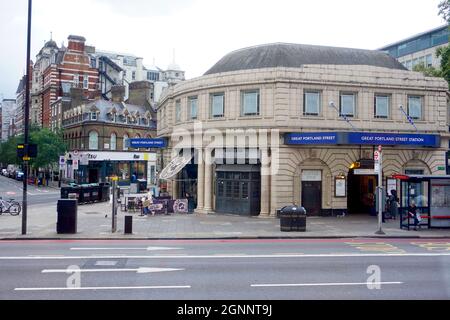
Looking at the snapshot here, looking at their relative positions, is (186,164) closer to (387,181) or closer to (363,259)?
(387,181)

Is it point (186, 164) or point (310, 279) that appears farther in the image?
point (186, 164)

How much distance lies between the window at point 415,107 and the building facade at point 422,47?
54974mm

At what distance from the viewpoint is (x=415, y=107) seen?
2997 cm

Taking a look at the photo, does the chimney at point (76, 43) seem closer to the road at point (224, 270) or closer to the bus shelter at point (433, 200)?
the road at point (224, 270)

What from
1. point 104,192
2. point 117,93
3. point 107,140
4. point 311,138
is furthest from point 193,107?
point 117,93

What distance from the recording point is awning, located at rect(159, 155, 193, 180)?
102ft

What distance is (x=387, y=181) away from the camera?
29.3m

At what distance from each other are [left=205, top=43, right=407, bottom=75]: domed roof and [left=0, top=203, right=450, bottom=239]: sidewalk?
400 inches

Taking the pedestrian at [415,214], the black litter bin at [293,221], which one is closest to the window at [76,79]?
the black litter bin at [293,221]

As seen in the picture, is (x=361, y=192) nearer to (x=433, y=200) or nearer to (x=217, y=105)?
(x=433, y=200)

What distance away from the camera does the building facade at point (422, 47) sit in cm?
8161
